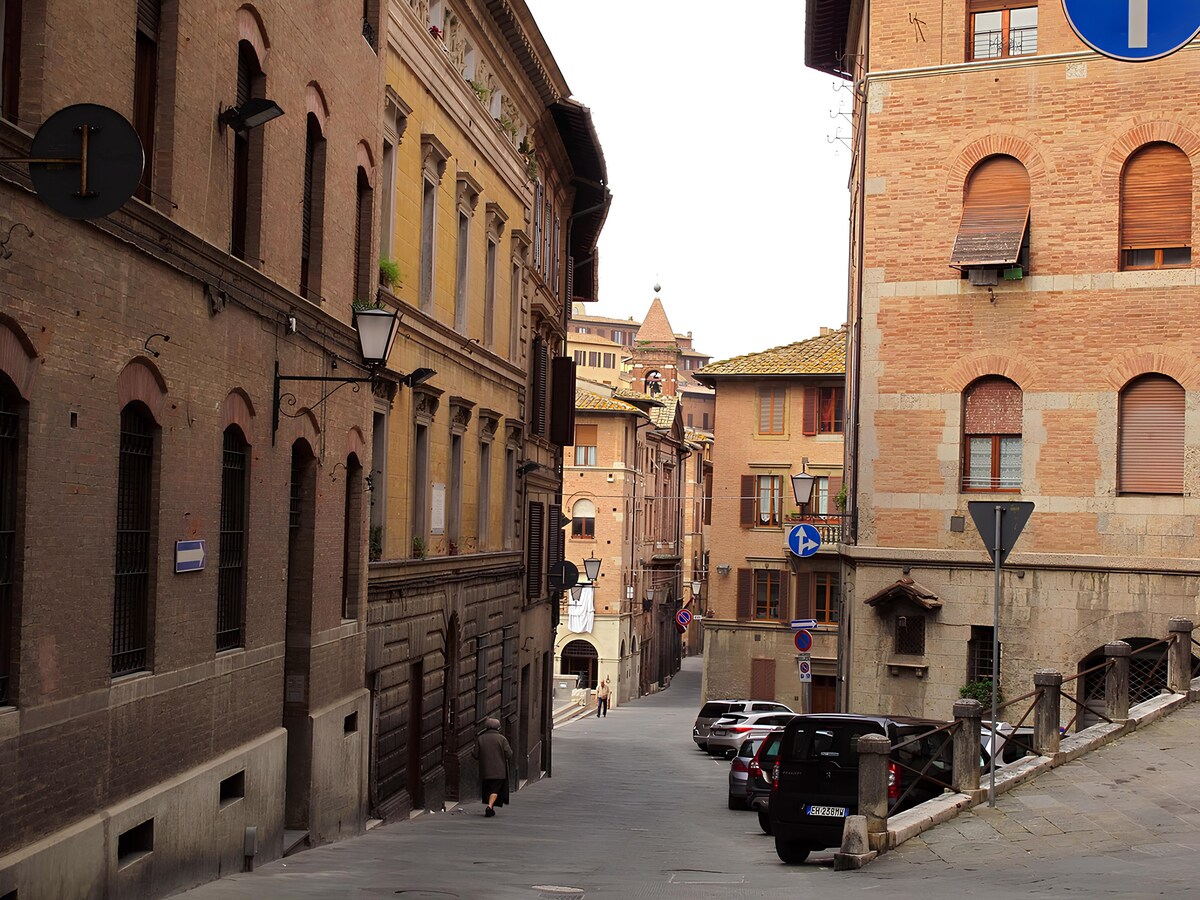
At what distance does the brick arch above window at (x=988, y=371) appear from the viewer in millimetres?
26344

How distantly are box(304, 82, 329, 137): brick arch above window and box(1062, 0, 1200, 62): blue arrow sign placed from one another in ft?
31.8

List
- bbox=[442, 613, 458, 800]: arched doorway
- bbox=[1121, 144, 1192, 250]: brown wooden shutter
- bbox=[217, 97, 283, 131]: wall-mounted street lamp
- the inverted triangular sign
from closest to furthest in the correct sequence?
bbox=[217, 97, 283, 131]: wall-mounted street lamp → the inverted triangular sign → bbox=[442, 613, 458, 800]: arched doorway → bbox=[1121, 144, 1192, 250]: brown wooden shutter

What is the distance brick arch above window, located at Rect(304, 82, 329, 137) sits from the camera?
51.8 ft

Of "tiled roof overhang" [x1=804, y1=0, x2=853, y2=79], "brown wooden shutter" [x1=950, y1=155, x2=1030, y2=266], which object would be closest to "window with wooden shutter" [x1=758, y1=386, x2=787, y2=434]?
"tiled roof overhang" [x1=804, y1=0, x2=853, y2=79]

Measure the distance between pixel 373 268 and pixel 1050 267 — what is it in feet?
42.8

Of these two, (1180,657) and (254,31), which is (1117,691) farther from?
(254,31)

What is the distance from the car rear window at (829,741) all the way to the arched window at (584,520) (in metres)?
54.7

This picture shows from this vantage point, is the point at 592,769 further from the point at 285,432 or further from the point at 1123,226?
the point at 285,432

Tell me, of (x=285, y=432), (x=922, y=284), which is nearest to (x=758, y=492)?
(x=922, y=284)

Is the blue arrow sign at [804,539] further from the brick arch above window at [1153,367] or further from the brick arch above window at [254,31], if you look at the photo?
the brick arch above window at [254,31]

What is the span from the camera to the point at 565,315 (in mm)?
40062

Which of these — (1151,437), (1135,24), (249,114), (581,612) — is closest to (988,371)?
(1151,437)

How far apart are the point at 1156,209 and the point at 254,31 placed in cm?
1754

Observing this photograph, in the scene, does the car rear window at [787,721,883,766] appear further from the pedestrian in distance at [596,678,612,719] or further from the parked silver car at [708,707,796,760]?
the pedestrian in distance at [596,678,612,719]
